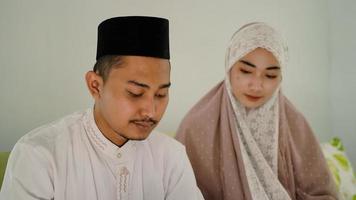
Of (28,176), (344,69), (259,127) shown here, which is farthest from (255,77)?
(344,69)

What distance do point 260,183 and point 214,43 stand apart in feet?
2.80

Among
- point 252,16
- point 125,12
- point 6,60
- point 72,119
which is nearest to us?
point 72,119

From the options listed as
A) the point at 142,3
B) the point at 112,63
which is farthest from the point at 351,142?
the point at 112,63

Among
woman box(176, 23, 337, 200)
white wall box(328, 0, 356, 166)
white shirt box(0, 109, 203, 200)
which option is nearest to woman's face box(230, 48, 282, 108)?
woman box(176, 23, 337, 200)

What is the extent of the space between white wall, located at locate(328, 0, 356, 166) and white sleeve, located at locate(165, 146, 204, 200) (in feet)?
6.22

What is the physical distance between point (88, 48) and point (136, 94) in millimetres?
662

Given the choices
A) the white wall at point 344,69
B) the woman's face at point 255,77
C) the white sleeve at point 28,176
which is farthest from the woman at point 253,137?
the white wall at point 344,69

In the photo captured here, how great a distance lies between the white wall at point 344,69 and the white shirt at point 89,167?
1.86 metres

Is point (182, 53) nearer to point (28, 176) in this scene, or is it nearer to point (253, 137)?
point (253, 137)

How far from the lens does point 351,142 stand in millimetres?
2912

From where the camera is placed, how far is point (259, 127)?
1.79 m

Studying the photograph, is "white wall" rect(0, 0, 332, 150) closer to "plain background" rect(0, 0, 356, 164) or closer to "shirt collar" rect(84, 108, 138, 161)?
"plain background" rect(0, 0, 356, 164)

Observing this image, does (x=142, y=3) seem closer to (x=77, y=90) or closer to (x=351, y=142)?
(x=77, y=90)

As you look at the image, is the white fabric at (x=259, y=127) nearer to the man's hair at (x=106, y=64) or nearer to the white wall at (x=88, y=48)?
the white wall at (x=88, y=48)
